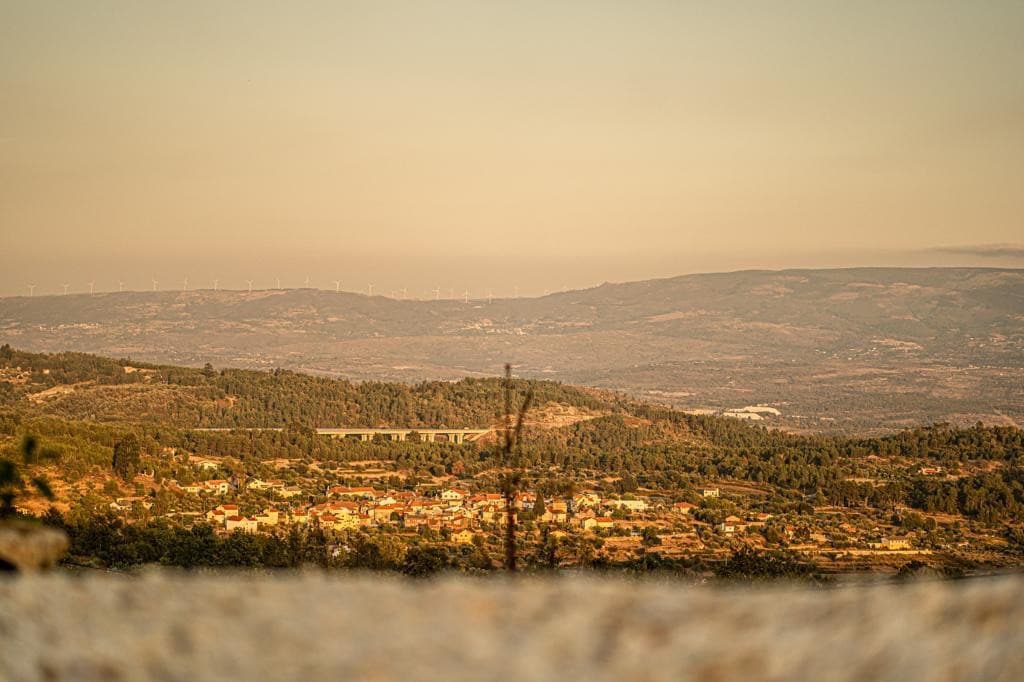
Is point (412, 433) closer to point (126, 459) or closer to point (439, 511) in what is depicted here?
point (126, 459)

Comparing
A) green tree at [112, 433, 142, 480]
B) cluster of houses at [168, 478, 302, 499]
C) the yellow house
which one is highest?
green tree at [112, 433, 142, 480]

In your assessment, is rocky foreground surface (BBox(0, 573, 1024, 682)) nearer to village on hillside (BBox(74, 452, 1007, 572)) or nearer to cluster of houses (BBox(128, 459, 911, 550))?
village on hillside (BBox(74, 452, 1007, 572))

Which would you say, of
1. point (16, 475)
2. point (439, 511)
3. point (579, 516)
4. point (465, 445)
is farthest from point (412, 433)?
point (16, 475)

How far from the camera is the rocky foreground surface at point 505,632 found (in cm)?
234

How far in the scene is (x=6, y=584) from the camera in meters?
2.78

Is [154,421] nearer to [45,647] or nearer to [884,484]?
[884,484]

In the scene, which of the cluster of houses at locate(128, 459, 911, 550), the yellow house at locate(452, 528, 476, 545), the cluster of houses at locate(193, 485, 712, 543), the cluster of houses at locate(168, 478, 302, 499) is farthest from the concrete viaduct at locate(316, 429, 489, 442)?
the yellow house at locate(452, 528, 476, 545)

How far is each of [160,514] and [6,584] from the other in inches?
1049

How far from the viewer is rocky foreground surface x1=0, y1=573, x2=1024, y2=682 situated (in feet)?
7.68

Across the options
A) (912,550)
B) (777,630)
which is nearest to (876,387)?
(912,550)

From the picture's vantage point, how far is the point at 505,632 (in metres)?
2.52

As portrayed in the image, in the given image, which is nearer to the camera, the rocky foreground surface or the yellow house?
the rocky foreground surface

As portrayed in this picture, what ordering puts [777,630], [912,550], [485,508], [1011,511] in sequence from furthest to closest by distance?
[1011,511] → [485,508] → [912,550] → [777,630]

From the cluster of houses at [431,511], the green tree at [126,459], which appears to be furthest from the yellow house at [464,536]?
the green tree at [126,459]
